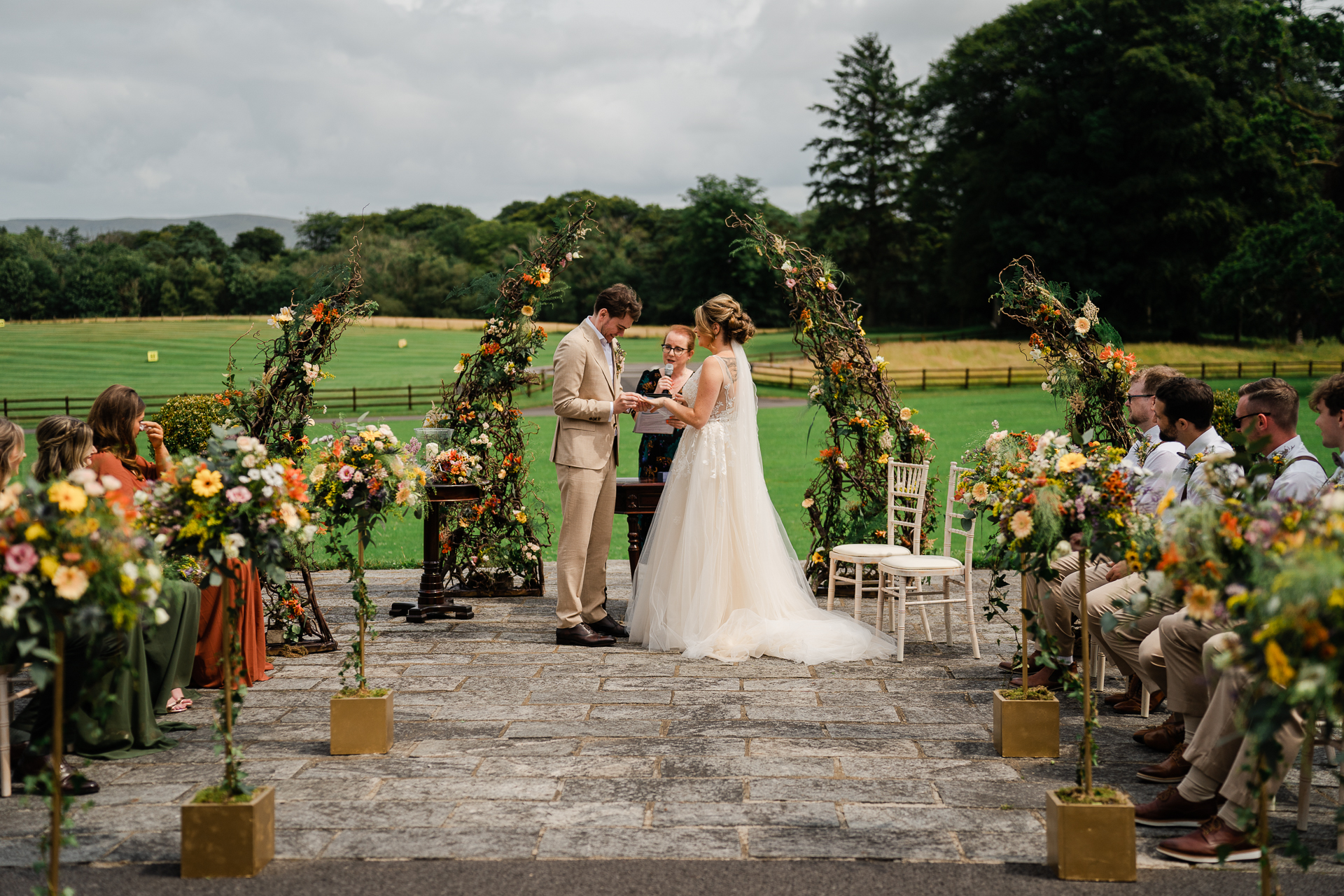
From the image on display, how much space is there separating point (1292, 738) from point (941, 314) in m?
59.1

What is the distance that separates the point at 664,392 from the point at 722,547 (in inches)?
55.4

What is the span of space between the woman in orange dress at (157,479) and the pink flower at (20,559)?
2.47 meters

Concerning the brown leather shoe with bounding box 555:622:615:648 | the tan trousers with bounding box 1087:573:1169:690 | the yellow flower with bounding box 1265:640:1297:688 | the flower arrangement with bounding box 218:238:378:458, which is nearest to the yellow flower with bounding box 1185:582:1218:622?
the yellow flower with bounding box 1265:640:1297:688

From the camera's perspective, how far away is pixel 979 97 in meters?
46.0

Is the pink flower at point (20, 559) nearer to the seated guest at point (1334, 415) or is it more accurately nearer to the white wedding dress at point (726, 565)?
the white wedding dress at point (726, 565)

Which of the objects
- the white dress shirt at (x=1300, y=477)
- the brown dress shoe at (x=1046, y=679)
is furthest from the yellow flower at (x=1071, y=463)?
the brown dress shoe at (x=1046, y=679)

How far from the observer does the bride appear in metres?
6.34

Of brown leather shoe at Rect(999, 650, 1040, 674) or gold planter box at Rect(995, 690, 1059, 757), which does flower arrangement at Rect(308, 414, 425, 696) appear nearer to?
gold planter box at Rect(995, 690, 1059, 757)

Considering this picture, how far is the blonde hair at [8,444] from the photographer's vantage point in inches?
173

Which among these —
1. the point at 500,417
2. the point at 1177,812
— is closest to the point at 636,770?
the point at 1177,812

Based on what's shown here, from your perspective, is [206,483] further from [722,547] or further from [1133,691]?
[1133,691]

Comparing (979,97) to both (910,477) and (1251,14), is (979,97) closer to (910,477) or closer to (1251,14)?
(1251,14)

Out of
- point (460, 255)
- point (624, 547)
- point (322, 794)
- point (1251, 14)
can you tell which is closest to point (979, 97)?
point (1251, 14)

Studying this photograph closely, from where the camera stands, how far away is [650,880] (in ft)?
10.6
